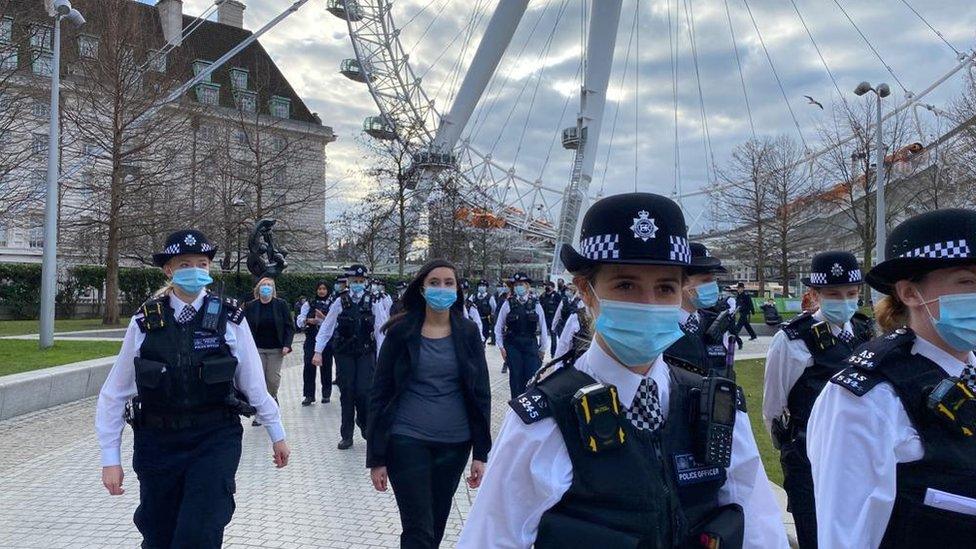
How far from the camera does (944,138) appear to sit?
21734 mm

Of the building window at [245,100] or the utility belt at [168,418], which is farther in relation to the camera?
the building window at [245,100]

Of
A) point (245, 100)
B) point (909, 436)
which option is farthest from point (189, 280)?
point (245, 100)

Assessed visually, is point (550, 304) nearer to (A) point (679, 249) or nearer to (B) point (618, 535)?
(A) point (679, 249)

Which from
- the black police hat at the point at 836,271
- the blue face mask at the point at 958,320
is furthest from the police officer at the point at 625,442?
the black police hat at the point at 836,271

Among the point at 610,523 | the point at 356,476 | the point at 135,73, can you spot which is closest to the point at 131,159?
the point at 135,73

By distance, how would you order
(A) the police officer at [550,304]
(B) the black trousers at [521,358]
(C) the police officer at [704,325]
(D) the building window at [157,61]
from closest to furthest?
(C) the police officer at [704,325] → (B) the black trousers at [521,358] → (A) the police officer at [550,304] → (D) the building window at [157,61]

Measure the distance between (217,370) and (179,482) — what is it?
2.05ft

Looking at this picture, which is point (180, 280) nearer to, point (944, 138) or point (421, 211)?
point (944, 138)

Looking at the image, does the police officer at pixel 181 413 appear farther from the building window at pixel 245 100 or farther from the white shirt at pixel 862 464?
the building window at pixel 245 100

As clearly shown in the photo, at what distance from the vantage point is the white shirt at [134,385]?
403 centimetres

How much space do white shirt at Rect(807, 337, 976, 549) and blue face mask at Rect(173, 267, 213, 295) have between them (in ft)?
11.9

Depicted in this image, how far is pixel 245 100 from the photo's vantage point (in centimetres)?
3881

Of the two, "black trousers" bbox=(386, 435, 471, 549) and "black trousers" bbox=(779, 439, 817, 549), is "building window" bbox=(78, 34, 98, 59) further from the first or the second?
"black trousers" bbox=(779, 439, 817, 549)

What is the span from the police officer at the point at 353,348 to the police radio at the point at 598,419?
663cm
